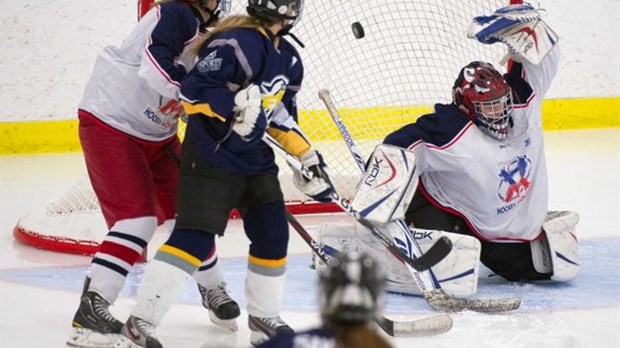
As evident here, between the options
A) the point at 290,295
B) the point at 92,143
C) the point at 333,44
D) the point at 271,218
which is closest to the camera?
the point at 271,218

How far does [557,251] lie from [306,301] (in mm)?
814

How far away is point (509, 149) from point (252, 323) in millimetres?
1176

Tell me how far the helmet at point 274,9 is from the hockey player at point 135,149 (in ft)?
0.97

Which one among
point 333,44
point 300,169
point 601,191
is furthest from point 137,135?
point 601,191

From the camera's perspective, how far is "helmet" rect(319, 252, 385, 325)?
1670mm

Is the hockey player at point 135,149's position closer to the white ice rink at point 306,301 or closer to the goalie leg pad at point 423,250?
the white ice rink at point 306,301

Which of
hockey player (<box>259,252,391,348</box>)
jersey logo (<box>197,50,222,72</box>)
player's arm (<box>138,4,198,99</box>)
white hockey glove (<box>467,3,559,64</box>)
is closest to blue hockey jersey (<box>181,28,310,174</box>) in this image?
jersey logo (<box>197,50,222,72</box>)

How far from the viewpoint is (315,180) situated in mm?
3492

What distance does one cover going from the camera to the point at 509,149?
4.35 metres

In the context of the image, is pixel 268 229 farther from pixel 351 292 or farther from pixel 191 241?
pixel 351 292

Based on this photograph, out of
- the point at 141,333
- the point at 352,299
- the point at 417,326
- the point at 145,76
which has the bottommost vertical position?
the point at 417,326

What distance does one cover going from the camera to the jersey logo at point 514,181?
14.2ft

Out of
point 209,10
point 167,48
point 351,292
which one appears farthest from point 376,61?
point 351,292

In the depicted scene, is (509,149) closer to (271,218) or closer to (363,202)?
(363,202)
